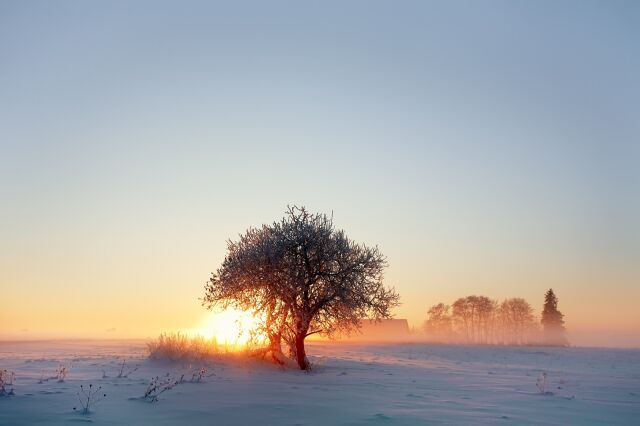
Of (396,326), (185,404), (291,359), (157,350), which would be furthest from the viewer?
(396,326)

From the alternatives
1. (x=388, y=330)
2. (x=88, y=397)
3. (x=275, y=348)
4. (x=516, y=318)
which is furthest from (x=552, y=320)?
(x=88, y=397)

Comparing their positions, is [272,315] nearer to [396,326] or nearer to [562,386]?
[562,386]

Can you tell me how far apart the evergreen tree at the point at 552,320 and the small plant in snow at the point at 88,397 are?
94124 mm

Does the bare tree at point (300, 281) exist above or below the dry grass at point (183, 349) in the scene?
above

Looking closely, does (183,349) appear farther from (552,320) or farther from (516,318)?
(516,318)

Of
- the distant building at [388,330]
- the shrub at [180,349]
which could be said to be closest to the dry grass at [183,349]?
the shrub at [180,349]

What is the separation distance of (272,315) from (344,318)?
12.0 feet

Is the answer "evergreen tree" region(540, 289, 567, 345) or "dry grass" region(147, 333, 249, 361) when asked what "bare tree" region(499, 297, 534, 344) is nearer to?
"evergreen tree" region(540, 289, 567, 345)

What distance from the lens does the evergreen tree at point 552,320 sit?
92012mm

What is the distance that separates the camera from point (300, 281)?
23562mm

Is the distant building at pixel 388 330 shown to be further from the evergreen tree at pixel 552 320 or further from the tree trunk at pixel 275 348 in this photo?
the tree trunk at pixel 275 348

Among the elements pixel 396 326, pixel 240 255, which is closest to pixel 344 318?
→ pixel 240 255

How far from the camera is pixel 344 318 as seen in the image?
2423 cm

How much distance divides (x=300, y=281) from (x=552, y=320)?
8682 centimetres
